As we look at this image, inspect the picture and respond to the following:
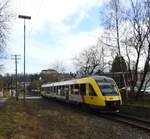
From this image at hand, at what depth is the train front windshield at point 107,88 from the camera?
31558mm

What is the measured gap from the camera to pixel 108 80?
33250 millimetres

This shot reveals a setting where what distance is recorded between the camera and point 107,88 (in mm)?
32156

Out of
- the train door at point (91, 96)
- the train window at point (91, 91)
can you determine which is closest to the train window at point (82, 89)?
the train door at point (91, 96)

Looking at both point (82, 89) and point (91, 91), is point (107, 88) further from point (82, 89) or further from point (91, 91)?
point (82, 89)

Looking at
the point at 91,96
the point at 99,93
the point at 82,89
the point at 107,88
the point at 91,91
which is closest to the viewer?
the point at 99,93

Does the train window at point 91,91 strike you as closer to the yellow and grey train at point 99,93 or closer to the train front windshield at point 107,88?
the yellow and grey train at point 99,93

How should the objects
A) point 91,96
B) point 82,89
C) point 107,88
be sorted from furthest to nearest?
point 82,89 < point 91,96 < point 107,88

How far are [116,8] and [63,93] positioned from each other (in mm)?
11477

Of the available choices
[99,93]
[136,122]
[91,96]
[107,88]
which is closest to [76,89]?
[91,96]

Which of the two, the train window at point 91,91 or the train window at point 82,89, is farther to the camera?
the train window at point 82,89

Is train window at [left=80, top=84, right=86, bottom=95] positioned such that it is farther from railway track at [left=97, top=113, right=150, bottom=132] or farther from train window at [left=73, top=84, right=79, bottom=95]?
railway track at [left=97, top=113, right=150, bottom=132]

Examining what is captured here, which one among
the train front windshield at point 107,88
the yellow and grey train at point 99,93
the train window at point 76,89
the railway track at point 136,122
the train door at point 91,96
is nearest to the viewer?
the railway track at point 136,122

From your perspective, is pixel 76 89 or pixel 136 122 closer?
pixel 136 122

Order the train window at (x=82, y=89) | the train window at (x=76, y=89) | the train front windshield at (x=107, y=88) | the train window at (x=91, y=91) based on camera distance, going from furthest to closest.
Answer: the train window at (x=76, y=89)
the train window at (x=82, y=89)
the train window at (x=91, y=91)
the train front windshield at (x=107, y=88)
